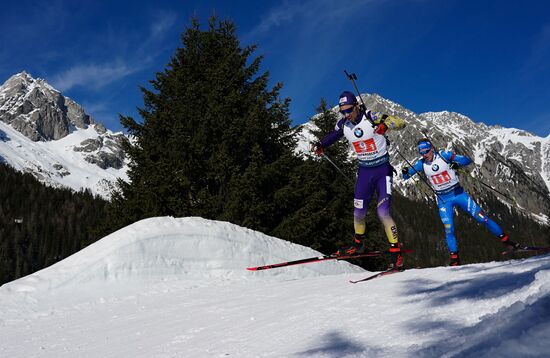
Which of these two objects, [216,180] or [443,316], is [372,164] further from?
[216,180]

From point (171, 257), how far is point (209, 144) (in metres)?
6.33

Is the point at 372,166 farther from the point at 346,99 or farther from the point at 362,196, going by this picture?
the point at 346,99

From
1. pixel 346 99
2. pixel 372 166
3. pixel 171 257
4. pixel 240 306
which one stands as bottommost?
pixel 240 306

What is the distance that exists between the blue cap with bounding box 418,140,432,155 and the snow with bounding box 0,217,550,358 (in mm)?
3404

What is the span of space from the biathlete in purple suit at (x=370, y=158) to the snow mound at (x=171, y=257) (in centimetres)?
234

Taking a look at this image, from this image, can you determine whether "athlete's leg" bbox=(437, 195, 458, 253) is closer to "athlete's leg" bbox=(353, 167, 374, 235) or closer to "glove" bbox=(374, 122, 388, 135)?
"athlete's leg" bbox=(353, 167, 374, 235)

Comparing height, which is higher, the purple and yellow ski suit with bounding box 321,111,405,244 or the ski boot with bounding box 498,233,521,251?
the purple and yellow ski suit with bounding box 321,111,405,244

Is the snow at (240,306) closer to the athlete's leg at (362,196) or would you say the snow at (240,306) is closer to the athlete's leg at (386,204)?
the athlete's leg at (386,204)

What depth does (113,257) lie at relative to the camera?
7.54m

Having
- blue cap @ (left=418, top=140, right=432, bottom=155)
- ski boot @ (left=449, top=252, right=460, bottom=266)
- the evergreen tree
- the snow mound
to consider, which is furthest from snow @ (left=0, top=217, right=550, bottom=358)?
the evergreen tree

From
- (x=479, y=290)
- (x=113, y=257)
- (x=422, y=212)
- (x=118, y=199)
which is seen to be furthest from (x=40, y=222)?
(x=422, y=212)

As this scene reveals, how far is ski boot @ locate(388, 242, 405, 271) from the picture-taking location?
6480mm

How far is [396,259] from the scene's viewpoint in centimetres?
658

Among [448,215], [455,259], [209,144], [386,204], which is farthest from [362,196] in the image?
[209,144]
